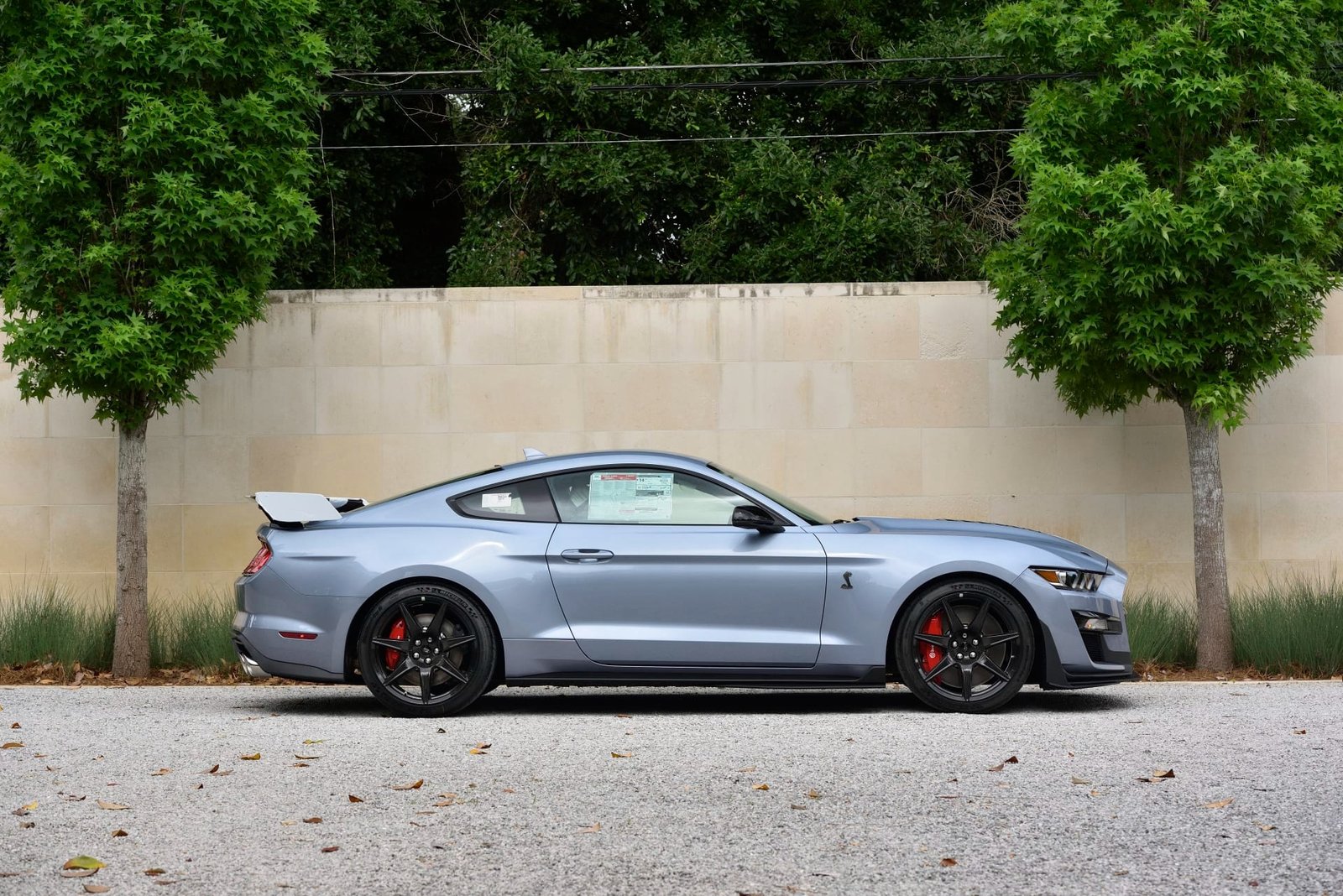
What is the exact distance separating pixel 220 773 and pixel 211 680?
15.1 feet

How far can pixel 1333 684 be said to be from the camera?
31.8 feet

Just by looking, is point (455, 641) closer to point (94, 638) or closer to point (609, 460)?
point (609, 460)

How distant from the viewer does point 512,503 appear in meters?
8.24

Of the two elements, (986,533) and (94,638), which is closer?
(986,533)

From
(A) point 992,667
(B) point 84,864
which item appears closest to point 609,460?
(A) point 992,667

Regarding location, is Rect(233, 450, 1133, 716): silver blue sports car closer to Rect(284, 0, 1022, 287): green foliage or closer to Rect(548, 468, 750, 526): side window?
Rect(548, 468, 750, 526): side window

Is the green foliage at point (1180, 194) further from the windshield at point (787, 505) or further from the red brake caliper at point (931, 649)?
the red brake caliper at point (931, 649)

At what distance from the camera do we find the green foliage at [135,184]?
33.6 ft

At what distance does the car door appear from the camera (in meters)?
7.88

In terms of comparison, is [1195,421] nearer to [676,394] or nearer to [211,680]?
[676,394]

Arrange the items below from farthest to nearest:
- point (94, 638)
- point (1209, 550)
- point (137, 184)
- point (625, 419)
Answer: point (625, 419) < point (94, 638) < point (1209, 550) < point (137, 184)

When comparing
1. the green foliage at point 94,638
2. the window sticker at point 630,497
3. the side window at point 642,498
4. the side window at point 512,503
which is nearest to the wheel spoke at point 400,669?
the side window at point 512,503

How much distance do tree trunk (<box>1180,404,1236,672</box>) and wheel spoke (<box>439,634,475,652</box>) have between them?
587 centimetres

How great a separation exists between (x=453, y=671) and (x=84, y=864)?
10.6 ft
